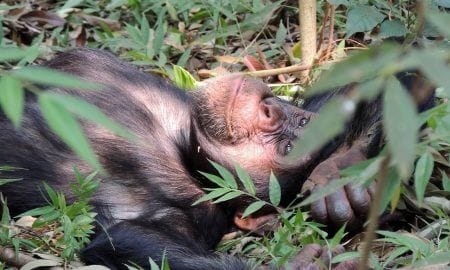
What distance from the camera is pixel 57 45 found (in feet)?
16.5

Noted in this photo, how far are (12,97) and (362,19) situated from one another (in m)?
2.54

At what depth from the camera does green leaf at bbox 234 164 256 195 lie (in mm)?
3129

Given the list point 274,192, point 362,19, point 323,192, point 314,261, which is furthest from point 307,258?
point 362,19

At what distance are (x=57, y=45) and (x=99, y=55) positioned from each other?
1.32 m

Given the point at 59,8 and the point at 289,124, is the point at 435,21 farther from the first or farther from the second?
the point at 59,8

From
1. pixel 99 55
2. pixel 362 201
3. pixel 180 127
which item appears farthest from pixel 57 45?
pixel 362 201

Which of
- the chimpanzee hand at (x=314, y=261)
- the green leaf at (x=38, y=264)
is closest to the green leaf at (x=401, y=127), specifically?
the chimpanzee hand at (x=314, y=261)

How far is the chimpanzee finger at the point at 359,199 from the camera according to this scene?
3082 mm

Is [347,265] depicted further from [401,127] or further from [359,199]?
[401,127]

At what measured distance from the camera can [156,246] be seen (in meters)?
2.93

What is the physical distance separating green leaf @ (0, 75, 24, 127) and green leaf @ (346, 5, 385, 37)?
93.2 inches

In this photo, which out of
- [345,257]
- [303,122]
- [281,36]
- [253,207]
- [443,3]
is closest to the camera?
[345,257]

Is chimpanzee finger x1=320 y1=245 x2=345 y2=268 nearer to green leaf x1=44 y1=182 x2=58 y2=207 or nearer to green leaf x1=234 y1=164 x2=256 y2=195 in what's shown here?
green leaf x1=234 y1=164 x2=256 y2=195

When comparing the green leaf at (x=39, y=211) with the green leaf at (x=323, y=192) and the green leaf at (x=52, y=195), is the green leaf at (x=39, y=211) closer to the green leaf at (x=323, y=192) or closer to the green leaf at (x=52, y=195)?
the green leaf at (x=52, y=195)
